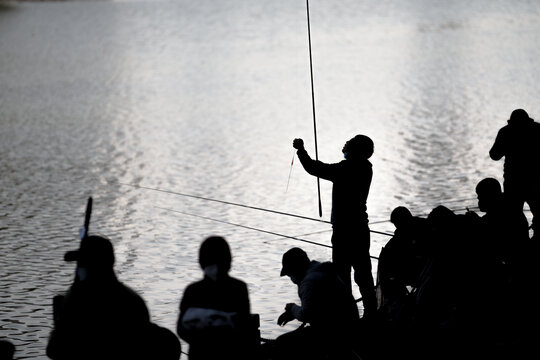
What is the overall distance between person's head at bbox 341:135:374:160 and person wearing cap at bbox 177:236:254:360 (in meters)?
2.80

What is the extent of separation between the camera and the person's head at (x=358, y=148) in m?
7.93

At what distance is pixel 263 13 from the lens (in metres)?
52.8

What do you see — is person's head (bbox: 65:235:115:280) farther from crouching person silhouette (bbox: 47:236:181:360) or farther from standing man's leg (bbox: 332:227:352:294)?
standing man's leg (bbox: 332:227:352:294)

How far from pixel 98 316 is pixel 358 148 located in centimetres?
321

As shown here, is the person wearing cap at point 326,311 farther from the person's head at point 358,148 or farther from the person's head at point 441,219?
the person's head at point 358,148

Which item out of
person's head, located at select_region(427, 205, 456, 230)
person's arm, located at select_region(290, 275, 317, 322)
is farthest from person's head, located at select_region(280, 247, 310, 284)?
person's head, located at select_region(427, 205, 456, 230)

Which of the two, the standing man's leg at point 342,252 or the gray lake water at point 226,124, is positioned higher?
the gray lake water at point 226,124

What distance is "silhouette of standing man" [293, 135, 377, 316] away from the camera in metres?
7.96

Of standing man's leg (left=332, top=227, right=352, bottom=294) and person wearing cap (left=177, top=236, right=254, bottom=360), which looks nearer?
person wearing cap (left=177, top=236, right=254, bottom=360)

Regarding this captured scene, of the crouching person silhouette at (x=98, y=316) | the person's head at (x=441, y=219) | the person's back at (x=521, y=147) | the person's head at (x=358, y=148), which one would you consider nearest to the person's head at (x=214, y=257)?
the crouching person silhouette at (x=98, y=316)

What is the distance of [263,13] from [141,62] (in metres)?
16.7

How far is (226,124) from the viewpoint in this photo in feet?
78.0

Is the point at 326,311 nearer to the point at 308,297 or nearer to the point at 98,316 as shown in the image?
the point at 308,297

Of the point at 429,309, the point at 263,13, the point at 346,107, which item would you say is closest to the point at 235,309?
the point at 429,309
